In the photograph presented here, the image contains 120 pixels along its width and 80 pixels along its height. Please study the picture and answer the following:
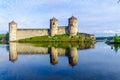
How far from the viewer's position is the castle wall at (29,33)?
479 feet

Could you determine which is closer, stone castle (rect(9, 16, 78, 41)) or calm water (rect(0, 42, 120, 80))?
calm water (rect(0, 42, 120, 80))

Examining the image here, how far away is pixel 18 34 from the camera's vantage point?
5832 inches

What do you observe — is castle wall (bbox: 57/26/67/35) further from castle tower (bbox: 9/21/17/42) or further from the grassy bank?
castle tower (bbox: 9/21/17/42)

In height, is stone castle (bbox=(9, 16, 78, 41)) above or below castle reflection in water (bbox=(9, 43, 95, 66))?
above

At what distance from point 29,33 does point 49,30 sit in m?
11.6

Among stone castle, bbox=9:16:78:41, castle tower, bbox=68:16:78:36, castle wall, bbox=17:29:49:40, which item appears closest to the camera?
castle tower, bbox=68:16:78:36

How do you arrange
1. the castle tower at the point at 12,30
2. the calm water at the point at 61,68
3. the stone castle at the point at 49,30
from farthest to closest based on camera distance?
1. the castle tower at the point at 12,30
2. the stone castle at the point at 49,30
3. the calm water at the point at 61,68

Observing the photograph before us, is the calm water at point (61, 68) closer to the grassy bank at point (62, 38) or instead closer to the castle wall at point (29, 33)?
the grassy bank at point (62, 38)

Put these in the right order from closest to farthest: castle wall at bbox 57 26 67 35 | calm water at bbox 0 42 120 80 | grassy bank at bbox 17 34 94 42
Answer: calm water at bbox 0 42 120 80, grassy bank at bbox 17 34 94 42, castle wall at bbox 57 26 67 35

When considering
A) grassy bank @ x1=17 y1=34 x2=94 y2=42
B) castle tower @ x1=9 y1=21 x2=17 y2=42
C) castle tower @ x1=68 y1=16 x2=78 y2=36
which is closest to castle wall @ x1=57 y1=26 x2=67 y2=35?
grassy bank @ x1=17 y1=34 x2=94 y2=42

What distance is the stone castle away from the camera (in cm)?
14162

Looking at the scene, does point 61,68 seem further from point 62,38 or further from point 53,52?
point 62,38

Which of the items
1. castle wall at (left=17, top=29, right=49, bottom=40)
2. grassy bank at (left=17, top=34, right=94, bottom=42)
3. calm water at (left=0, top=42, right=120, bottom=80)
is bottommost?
calm water at (left=0, top=42, right=120, bottom=80)

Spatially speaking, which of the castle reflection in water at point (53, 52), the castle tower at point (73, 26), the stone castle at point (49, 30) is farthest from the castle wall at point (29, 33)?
the castle reflection in water at point (53, 52)
